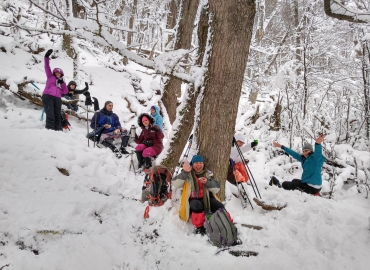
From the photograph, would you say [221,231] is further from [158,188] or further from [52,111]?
[52,111]

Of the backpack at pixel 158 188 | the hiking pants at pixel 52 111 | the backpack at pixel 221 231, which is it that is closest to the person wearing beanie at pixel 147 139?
the backpack at pixel 158 188

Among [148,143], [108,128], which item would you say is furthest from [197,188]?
[108,128]

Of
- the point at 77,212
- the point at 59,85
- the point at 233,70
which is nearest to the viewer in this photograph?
the point at 77,212

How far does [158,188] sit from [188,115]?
1352 millimetres

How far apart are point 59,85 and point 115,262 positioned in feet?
15.7

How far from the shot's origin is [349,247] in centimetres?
279

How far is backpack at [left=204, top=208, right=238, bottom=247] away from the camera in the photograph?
9.30ft

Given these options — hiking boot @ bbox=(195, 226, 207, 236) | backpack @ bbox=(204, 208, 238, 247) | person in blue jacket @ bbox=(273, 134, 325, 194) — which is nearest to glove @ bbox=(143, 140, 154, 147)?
hiking boot @ bbox=(195, 226, 207, 236)

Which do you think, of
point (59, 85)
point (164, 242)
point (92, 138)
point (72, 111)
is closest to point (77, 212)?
point (164, 242)

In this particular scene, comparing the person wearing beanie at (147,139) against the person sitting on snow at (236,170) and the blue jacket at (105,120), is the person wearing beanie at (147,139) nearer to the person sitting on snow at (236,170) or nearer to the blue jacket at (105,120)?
the blue jacket at (105,120)

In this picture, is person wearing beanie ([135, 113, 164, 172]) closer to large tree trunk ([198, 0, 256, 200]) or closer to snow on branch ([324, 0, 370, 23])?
large tree trunk ([198, 0, 256, 200])

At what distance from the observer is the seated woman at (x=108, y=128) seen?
619cm

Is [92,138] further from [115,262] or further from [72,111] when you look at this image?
[115,262]

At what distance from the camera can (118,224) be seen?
9.92 ft
